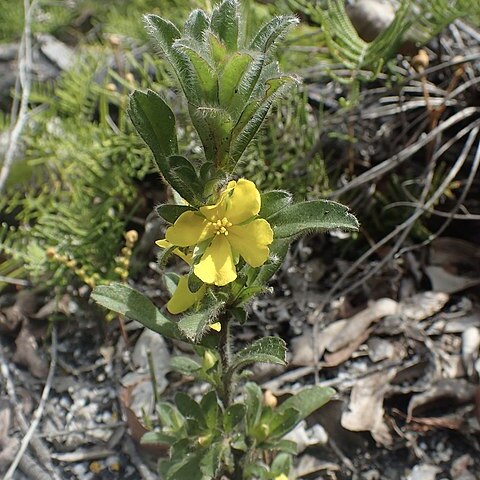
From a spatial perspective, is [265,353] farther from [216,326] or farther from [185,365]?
[185,365]

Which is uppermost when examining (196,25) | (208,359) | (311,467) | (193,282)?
(196,25)

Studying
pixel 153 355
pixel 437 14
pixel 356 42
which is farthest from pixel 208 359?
pixel 437 14

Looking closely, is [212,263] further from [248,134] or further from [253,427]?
[253,427]

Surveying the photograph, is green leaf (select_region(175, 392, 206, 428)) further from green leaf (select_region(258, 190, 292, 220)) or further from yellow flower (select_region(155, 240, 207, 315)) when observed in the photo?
green leaf (select_region(258, 190, 292, 220))

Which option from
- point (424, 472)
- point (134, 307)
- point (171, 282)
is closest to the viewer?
point (134, 307)

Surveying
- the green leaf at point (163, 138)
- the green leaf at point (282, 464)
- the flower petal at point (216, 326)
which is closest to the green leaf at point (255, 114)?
the green leaf at point (163, 138)

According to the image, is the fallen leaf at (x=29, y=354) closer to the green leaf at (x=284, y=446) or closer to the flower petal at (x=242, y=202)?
the green leaf at (x=284, y=446)
